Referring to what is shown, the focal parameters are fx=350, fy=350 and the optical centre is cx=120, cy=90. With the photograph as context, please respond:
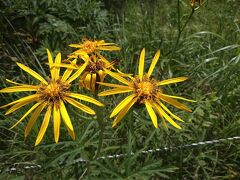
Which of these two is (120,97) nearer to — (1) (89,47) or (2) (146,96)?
(1) (89,47)

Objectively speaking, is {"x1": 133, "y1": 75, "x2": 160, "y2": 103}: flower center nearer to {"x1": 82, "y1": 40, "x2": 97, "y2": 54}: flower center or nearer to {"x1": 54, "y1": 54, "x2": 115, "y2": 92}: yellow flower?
{"x1": 54, "y1": 54, "x2": 115, "y2": 92}: yellow flower

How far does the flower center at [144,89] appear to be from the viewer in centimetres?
160

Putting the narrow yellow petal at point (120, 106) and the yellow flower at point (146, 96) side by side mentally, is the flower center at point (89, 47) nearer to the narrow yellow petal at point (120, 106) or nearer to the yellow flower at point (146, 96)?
the yellow flower at point (146, 96)

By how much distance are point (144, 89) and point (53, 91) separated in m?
0.42

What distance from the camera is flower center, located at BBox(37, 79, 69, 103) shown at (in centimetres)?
158

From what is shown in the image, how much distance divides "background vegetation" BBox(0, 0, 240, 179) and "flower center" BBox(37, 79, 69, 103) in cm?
19

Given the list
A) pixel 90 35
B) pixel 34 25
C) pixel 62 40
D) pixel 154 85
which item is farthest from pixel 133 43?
pixel 154 85

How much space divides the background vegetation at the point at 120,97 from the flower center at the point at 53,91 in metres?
0.19

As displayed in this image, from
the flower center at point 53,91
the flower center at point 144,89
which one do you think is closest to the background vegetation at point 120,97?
the flower center at point 53,91

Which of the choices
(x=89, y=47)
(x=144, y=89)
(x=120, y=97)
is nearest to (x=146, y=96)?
(x=144, y=89)

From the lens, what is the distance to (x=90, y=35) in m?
3.25

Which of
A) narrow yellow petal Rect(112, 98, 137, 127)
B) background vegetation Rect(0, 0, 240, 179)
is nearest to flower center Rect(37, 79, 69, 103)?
background vegetation Rect(0, 0, 240, 179)

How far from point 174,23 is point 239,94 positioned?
4.30ft

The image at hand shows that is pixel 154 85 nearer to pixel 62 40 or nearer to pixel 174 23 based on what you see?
pixel 62 40
